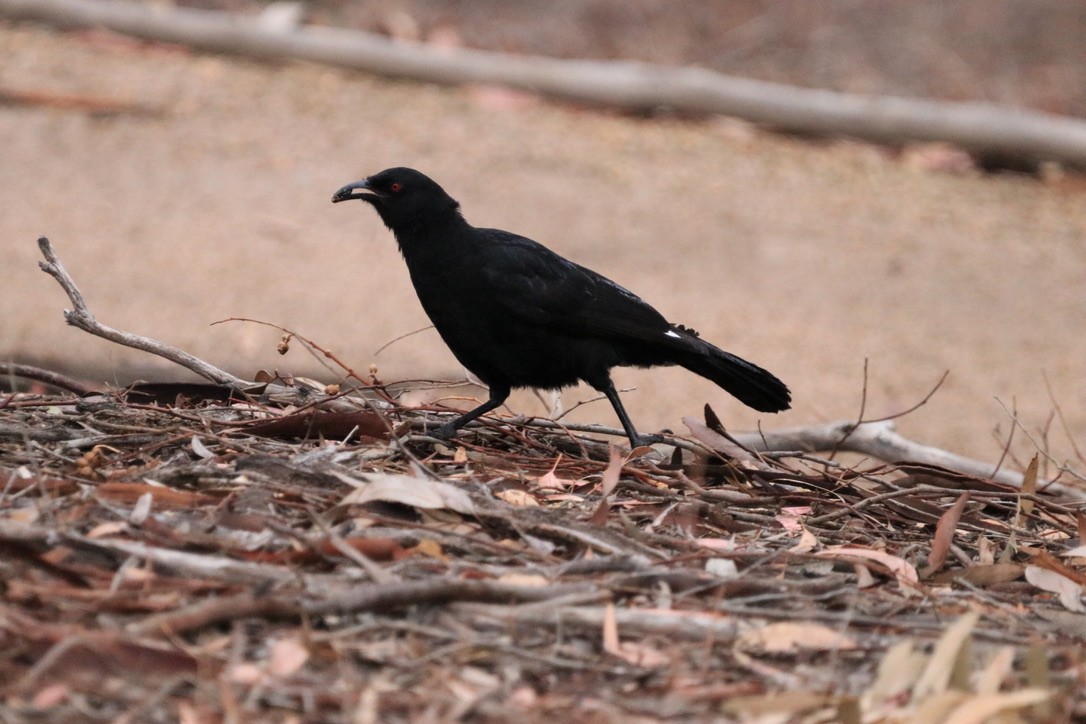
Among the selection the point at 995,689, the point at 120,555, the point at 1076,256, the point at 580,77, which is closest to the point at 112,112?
the point at 580,77

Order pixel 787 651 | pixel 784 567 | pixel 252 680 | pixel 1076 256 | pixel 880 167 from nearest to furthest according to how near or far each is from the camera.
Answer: pixel 252 680 → pixel 787 651 → pixel 784 567 → pixel 1076 256 → pixel 880 167

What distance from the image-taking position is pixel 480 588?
8.80 ft

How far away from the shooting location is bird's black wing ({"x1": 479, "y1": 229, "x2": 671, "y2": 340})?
4152 mm

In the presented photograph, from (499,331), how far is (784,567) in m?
1.36

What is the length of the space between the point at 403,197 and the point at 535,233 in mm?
5850

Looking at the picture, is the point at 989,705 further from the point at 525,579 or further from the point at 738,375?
the point at 738,375

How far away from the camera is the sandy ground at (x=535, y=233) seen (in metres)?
8.17

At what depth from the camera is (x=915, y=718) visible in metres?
2.50

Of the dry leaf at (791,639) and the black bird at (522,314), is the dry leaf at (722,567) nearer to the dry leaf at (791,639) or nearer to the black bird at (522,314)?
the dry leaf at (791,639)

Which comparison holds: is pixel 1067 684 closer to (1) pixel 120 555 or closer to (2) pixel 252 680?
(2) pixel 252 680

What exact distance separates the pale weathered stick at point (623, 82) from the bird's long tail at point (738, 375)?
7.95 m

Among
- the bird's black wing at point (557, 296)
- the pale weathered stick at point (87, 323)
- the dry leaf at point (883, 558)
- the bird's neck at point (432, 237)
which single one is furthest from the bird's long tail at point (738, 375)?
the pale weathered stick at point (87, 323)

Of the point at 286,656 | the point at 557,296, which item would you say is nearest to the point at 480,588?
the point at 286,656

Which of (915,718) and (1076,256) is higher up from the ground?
(1076,256)
